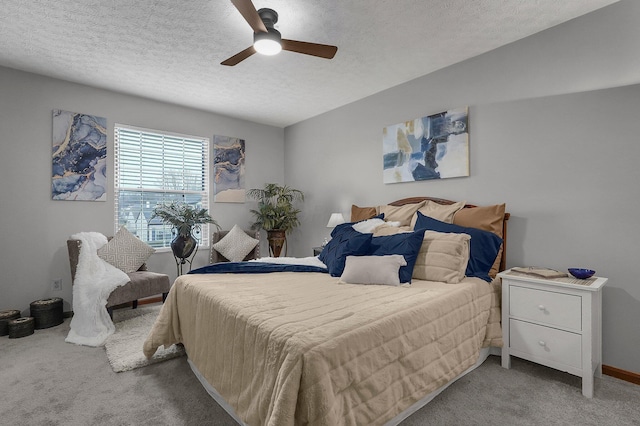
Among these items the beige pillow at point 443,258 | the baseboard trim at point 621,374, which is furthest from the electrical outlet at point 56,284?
the baseboard trim at point 621,374

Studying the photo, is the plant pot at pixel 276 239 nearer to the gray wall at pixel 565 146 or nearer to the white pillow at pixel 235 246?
the white pillow at pixel 235 246

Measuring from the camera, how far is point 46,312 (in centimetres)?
327

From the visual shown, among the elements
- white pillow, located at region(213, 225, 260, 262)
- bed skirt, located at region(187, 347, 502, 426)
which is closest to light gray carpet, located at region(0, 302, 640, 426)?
bed skirt, located at region(187, 347, 502, 426)

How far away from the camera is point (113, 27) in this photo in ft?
8.48

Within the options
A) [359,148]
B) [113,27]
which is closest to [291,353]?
[113,27]

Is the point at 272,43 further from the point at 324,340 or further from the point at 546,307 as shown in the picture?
the point at 546,307

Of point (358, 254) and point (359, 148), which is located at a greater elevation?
point (359, 148)

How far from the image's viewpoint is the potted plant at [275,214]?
4988 millimetres

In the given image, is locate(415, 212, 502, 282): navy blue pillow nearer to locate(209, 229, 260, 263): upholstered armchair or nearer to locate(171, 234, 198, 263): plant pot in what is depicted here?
locate(209, 229, 260, 263): upholstered armchair

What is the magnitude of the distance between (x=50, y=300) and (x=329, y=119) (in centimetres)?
410

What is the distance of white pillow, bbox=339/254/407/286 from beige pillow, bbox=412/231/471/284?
0.21 meters

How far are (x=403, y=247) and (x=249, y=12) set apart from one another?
76.1 inches

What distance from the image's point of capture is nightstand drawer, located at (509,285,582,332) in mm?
2037

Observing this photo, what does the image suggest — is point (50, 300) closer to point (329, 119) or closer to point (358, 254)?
point (358, 254)
